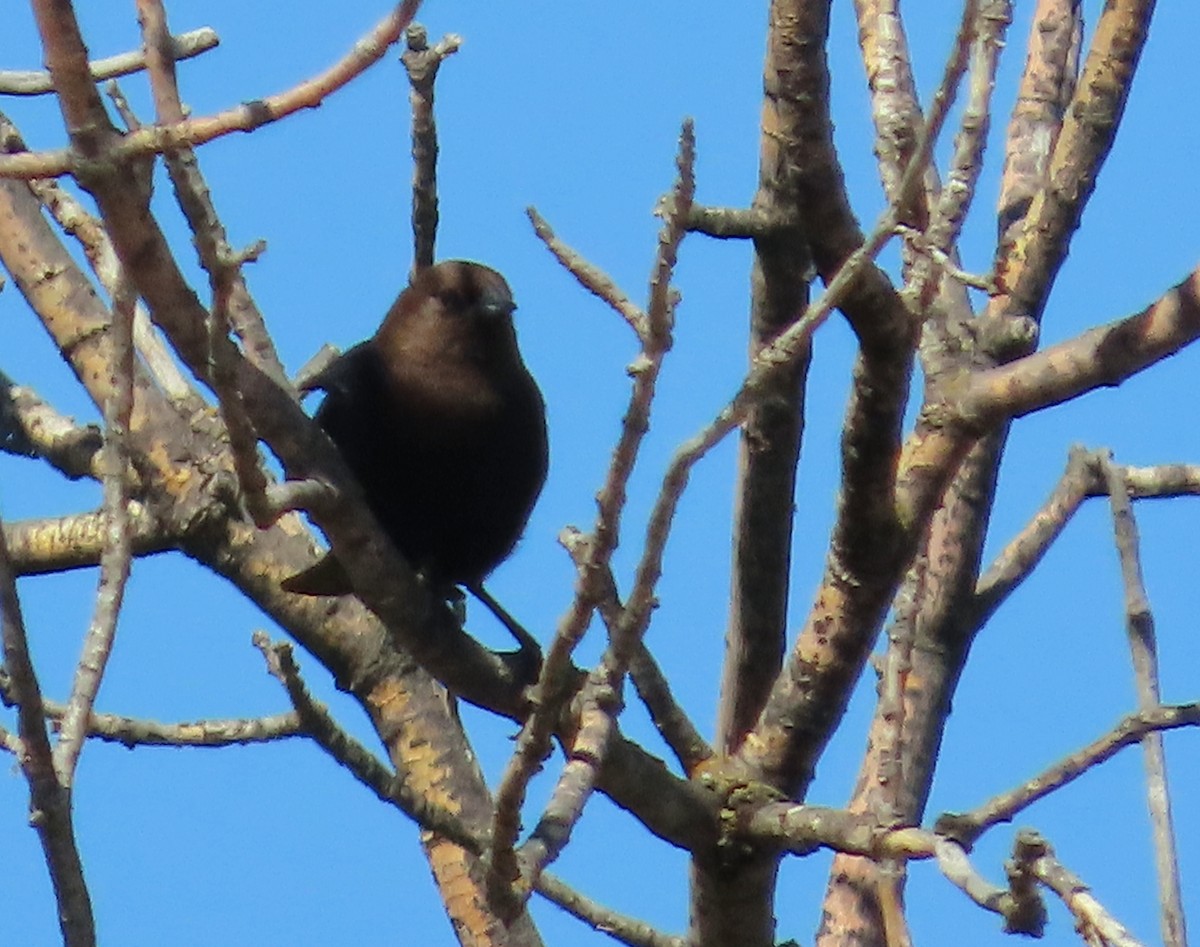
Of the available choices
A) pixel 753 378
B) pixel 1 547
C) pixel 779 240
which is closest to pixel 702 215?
pixel 779 240

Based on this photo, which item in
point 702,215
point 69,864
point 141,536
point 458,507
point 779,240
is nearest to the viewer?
point 69,864

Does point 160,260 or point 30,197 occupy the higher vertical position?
point 30,197

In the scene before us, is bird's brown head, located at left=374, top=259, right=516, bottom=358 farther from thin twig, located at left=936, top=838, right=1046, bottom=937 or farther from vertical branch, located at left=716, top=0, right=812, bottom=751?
thin twig, located at left=936, top=838, right=1046, bottom=937

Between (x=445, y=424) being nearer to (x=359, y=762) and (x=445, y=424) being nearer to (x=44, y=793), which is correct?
(x=359, y=762)

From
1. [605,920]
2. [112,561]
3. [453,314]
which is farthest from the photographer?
[453,314]

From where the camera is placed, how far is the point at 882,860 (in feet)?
7.80

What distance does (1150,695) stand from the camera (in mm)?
2744

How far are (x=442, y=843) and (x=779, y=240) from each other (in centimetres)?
129

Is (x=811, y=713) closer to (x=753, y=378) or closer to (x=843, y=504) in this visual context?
(x=843, y=504)

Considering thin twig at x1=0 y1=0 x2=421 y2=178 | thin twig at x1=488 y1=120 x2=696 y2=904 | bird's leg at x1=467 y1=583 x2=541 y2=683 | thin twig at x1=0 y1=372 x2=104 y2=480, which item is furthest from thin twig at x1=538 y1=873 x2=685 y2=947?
thin twig at x1=0 y1=0 x2=421 y2=178

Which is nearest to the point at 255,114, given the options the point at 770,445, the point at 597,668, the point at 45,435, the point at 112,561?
the point at 112,561

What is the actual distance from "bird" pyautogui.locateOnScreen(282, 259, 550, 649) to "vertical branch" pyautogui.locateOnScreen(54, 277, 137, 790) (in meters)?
1.42

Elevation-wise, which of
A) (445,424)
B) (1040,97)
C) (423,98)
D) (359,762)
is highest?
(1040,97)

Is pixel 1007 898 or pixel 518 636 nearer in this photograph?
pixel 1007 898
